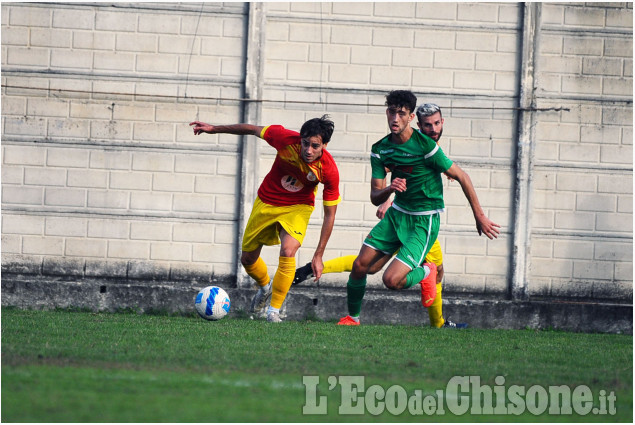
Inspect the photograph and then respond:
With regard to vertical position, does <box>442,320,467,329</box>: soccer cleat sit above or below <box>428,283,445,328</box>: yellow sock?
below

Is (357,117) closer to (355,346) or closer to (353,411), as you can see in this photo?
(355,346)

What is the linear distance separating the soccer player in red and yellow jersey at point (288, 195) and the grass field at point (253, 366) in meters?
0.57

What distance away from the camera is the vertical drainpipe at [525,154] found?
8.90 m

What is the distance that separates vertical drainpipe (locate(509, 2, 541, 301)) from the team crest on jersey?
9.46 ft

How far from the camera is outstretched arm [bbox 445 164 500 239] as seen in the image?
6090mm

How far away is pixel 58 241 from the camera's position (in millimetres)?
8867

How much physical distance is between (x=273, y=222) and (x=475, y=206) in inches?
71.0

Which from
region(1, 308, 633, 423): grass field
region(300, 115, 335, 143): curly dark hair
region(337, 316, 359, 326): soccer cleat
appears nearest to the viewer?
region(1, 308, 633, 423): grass field

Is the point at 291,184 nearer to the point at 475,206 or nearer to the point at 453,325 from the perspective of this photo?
the point at 475,206

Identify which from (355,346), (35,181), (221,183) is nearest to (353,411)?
(355,346)

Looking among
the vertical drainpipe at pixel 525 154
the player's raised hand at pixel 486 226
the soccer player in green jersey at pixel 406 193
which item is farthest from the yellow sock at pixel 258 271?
the vertical drainpipe at pixel 525 154

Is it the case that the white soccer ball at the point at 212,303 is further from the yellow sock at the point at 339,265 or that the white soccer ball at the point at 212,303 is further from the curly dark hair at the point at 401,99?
the curly dark hair at the point at 401,99

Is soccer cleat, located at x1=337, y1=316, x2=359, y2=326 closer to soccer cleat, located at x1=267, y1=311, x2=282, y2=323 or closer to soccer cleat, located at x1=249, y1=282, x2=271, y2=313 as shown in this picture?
soccer cleat, located at x1=267, y1=311, x2=282, y2=323

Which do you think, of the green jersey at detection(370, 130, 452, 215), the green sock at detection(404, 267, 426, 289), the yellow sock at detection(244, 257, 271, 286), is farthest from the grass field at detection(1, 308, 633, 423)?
the green jersey at detection(370, 130, 452, 215)
